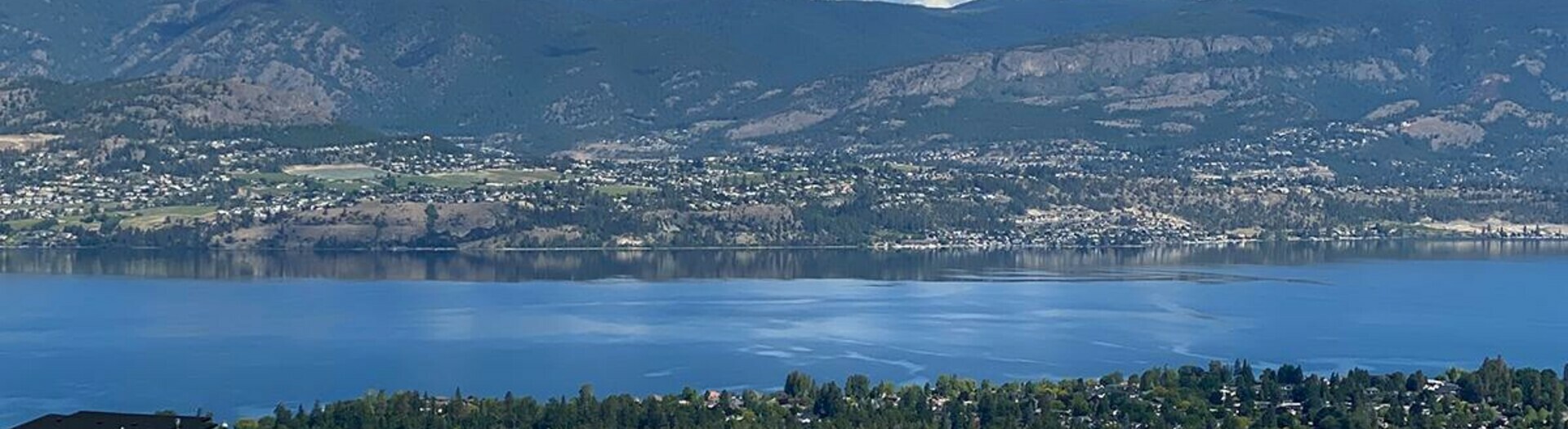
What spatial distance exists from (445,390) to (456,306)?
34201 millimetres

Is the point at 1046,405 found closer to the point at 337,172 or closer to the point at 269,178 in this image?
the point at 269,178

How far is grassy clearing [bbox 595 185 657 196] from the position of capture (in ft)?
582

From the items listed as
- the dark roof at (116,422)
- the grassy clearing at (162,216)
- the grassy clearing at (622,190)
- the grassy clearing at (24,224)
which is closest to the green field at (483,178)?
the grassy clearing at (622,190)

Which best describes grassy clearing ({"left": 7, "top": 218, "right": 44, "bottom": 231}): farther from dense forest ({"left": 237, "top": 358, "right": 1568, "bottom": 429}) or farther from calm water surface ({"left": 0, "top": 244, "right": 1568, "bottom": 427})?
dense forest ({"left": 237, "top": 358, "right": 1568, "bottom": 429})

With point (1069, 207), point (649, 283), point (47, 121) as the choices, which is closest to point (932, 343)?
point (649, 283)

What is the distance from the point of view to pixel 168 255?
511 ft

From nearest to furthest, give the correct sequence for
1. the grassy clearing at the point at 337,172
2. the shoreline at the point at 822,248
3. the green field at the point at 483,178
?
the shoreline at the point at 822,248 < the green field at the point at 483,178 < the grassy clearing at the point at 337,172

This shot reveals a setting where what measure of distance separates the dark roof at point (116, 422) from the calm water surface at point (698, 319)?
3060cm

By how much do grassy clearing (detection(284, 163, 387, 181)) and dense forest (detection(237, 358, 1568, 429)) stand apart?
3586 inches

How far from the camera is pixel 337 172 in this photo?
604 ft

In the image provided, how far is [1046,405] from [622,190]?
96.8 meters

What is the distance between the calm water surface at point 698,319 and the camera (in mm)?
100188

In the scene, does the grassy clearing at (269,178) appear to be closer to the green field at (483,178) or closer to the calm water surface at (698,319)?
the green field at (483,178)

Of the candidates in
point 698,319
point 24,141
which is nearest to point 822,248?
point 24,141
